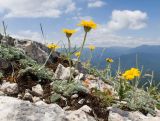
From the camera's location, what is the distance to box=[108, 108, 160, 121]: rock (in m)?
5.57

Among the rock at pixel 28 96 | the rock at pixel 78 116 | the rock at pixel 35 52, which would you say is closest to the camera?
the rock at pixel 78 116

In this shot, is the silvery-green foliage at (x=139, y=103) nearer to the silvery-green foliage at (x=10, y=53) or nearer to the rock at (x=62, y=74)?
the rock at (x=62, y=74)

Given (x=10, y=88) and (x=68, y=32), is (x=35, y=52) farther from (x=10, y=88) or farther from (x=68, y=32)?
(x=10, y=88)

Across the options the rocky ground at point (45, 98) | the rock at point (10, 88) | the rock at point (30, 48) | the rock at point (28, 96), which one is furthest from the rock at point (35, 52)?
the rock at point (28, 96)

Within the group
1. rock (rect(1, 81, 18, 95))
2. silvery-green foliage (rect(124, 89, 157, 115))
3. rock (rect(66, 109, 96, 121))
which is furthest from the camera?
silvery-green foliage (rect(124, 89, 157, 115))

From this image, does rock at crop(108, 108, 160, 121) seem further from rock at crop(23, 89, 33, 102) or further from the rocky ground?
rock at crop(23, 89, 33, 102)

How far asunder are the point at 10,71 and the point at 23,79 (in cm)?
45

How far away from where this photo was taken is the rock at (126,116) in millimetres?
5574

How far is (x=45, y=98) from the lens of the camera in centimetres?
595

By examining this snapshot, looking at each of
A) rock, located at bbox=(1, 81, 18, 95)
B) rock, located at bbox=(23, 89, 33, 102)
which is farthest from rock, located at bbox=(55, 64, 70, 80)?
rock, located at bbox=(23, 89, 33, 102)

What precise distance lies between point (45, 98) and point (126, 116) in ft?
4.62

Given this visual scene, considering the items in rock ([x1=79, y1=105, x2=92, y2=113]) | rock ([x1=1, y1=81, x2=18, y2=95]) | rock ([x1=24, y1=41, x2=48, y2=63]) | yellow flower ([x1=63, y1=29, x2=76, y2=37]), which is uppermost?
yellow flower ([x1=63, y1=29, x2=76, y2=37])

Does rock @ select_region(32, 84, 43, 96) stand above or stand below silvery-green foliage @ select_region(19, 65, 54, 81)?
below

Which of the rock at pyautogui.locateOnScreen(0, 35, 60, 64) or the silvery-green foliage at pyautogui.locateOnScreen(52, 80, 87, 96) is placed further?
the rock at pyautogui.locateOnScreen(0, 35, 60, 64)
